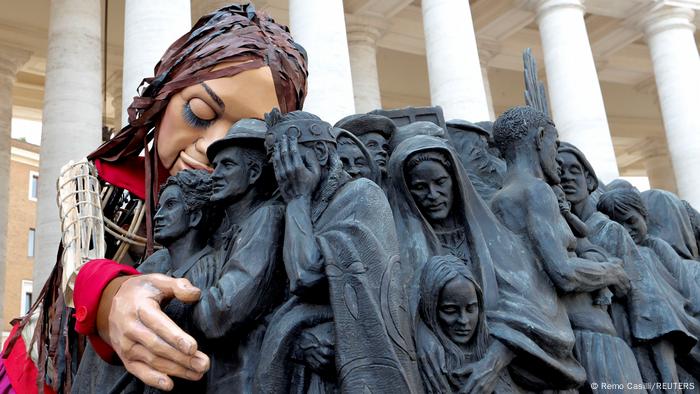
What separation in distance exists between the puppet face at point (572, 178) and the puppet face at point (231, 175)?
1.68 m

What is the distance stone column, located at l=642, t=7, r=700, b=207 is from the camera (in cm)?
1931

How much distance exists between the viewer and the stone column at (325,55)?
14.2 meters

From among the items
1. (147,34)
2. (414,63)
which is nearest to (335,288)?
Answer: (147,34)

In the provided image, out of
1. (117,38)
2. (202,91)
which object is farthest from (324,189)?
(117,38)

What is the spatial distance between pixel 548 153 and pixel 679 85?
18460mm

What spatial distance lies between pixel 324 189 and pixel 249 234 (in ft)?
1.02

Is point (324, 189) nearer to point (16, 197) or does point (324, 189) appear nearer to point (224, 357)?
point (224, 357)

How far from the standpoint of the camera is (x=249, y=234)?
8.89 ft

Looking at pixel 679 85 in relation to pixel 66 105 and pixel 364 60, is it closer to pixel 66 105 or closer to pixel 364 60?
pixel 364 60

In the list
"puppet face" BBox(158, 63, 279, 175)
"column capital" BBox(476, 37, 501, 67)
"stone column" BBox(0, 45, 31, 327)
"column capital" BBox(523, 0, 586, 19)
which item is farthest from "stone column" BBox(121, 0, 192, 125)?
"column capital" BBox(476, 37, 501, 67)

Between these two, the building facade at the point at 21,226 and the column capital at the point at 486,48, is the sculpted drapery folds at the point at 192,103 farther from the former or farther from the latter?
the building facade at the point at 21,226

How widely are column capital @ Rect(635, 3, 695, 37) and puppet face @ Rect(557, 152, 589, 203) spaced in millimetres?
19377

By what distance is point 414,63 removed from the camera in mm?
26000

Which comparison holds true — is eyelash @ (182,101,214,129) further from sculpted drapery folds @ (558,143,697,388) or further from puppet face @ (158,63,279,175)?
sculpted drapery folds @ (558,143,697,388)
